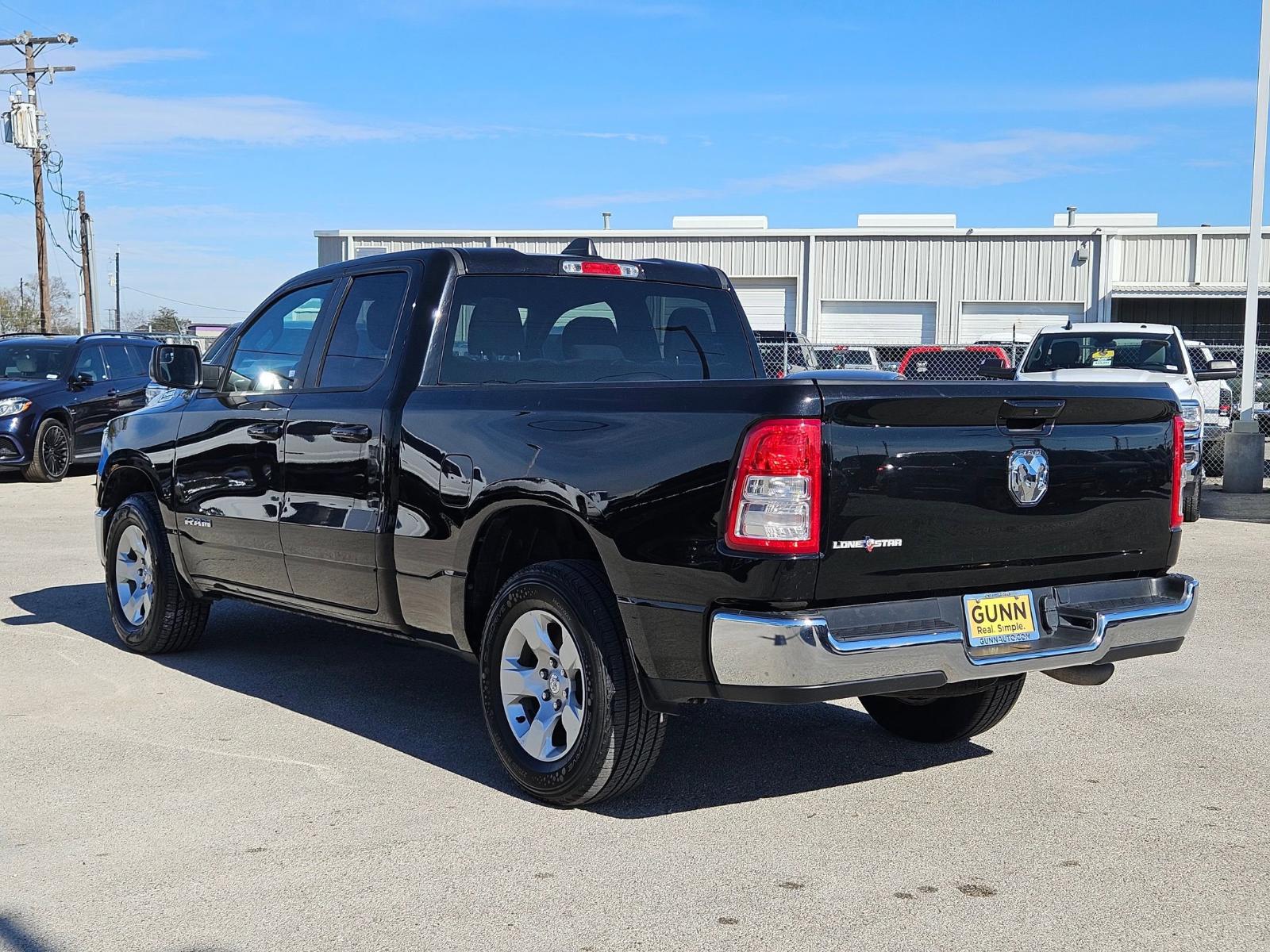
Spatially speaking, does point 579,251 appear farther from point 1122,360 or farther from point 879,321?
point 879,321

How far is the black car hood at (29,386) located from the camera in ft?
58.9

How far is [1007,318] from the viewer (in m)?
42.3

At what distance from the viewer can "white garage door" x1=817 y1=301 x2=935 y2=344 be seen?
142 ft

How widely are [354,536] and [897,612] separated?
2429 mm

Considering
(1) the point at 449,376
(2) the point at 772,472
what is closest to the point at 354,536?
(1) the point at 449,376

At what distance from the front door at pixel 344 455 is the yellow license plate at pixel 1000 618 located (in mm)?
2382

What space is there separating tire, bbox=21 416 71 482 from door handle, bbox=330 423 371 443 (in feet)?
45.0

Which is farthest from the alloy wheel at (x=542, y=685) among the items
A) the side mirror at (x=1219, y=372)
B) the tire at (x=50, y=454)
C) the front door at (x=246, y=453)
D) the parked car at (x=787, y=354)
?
the parked car at (x=787, y=354)

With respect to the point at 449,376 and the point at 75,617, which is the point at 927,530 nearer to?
the point at 449,376

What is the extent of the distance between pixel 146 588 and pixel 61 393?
1213 centimetres

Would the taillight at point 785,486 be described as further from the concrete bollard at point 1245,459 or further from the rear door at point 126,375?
the rear door at point 126,375

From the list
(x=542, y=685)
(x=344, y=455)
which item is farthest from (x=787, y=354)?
(x=542, y=685)

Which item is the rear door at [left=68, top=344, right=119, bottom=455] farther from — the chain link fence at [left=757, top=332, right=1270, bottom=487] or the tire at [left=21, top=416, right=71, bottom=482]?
the chain link fence at [left=757, top=332, right=1270, bottom=487]

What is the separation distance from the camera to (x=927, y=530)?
13.9ft
